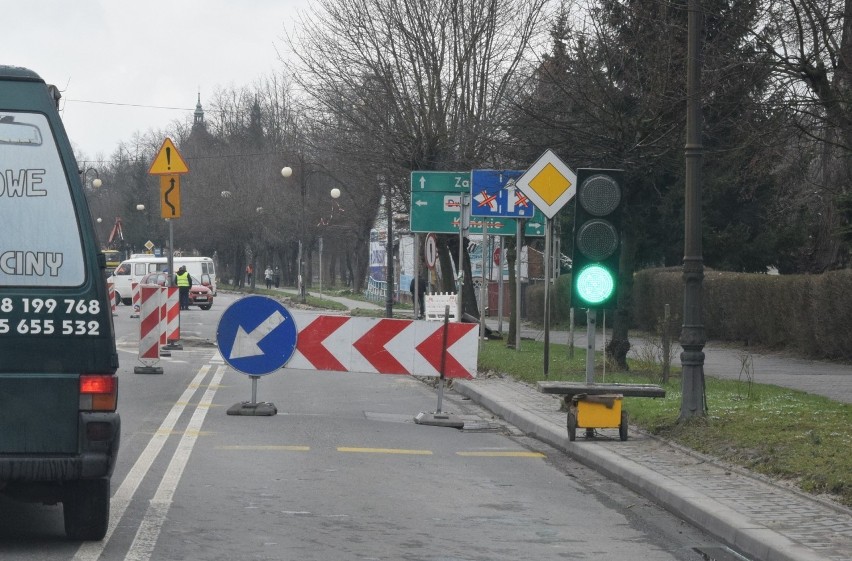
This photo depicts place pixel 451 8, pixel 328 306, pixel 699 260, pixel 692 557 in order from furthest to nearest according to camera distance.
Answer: pixel 328 306
pixel 451 8
pixel 699 260
pixel 692 557

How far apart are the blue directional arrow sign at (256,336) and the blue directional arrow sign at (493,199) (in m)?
7.69

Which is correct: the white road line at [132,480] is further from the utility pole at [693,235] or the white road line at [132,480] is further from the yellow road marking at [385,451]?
the utility pole at [693,235]

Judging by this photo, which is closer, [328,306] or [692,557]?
[692,557]

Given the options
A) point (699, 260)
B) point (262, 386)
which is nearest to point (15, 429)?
point (699, 260)

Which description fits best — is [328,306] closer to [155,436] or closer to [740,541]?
[155,436]

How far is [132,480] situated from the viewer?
948 cm

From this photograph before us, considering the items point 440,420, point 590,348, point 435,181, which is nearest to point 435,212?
point 435,181

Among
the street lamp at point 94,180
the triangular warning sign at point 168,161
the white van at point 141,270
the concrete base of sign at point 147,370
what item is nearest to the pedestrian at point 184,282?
the street lamp at point 94,180

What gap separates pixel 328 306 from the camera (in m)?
55.4

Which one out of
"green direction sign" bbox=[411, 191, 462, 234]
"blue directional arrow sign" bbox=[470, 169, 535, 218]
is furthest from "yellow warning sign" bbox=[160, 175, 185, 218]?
"green direction sign" bbox=[411, 191, 462, 234]

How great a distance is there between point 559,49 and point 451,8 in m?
12.8

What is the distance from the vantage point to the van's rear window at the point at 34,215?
6.61 meters

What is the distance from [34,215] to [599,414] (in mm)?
6538

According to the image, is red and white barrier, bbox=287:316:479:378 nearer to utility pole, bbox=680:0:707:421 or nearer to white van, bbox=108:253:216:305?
utility pole, bbox=680:0:707:421
